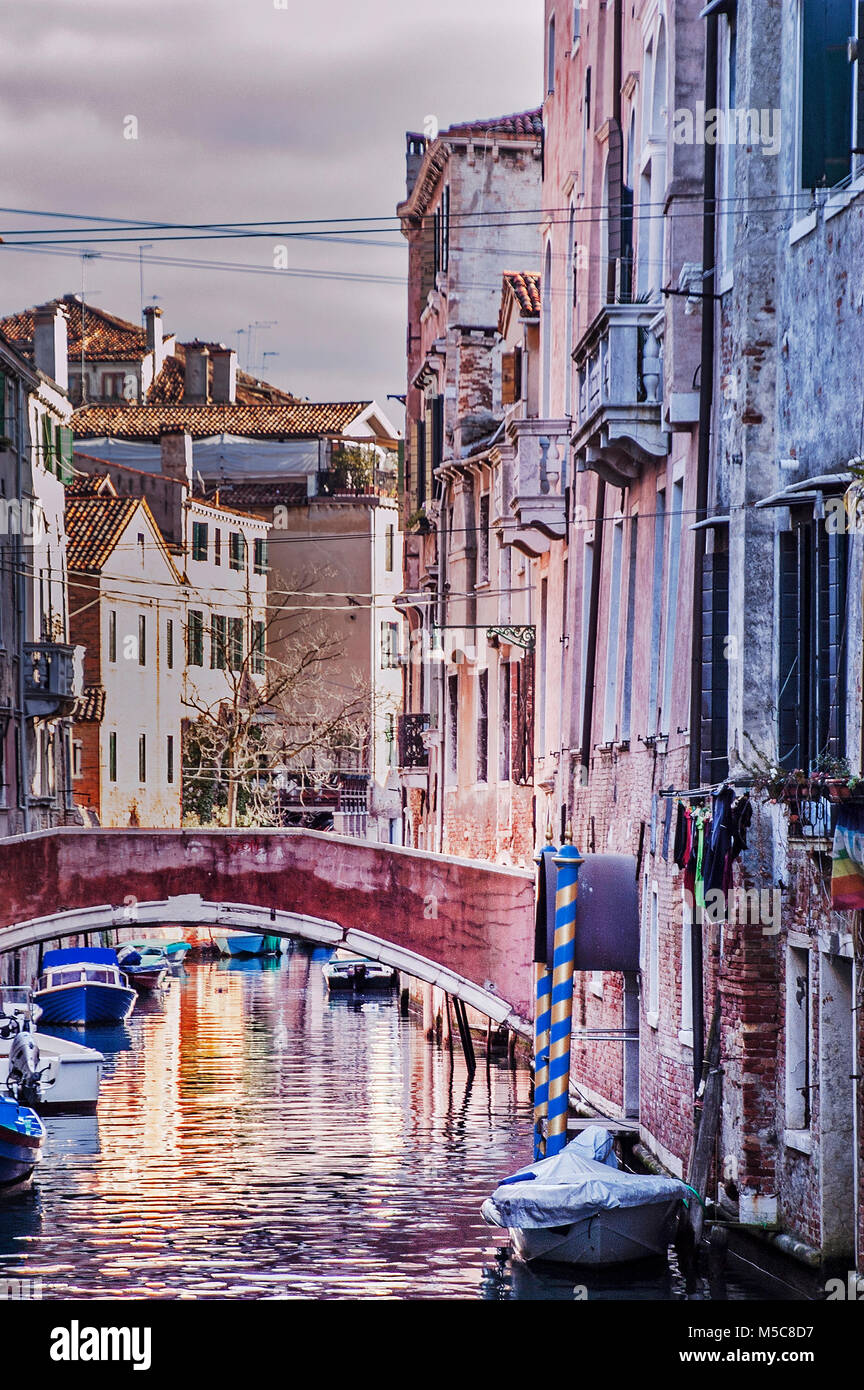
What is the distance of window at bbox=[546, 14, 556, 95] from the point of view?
28.7 m

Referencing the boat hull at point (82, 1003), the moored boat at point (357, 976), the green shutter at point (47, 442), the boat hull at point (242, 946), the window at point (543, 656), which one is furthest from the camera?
the boat hull at point (242, 946)

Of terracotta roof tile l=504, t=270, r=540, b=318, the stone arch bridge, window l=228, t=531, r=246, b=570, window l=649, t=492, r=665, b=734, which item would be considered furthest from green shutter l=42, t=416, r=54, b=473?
window l=649, t=492, r=665, b=734

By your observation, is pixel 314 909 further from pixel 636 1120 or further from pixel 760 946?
pixel 760 946

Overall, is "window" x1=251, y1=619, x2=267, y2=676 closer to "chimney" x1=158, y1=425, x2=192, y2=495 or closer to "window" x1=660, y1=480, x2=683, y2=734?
"chimney" x1=158, y1=425, x2=192, y2=495

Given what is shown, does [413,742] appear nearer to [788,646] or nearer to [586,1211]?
[586,1211]

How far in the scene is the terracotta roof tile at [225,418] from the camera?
214 feet

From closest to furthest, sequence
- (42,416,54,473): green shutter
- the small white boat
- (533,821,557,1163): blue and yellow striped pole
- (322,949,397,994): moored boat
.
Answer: (533,821,557,1163): blue and yellow striped pole < the small white boat < (42,416,54,473): green shutter < (322,949,397,994): moored boat

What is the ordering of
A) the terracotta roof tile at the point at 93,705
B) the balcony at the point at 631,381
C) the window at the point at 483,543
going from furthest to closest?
the terracotta roof tile at the point at 93,705 → the window at the point at 483,543 → the balcony at the point at 631,381

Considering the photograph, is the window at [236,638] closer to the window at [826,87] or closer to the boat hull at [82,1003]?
the boat hull at [82,1003]

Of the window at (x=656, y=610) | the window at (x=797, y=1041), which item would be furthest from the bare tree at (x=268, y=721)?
the window at (x=797, y=1041)

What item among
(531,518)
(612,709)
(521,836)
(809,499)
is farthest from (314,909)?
(809,499)

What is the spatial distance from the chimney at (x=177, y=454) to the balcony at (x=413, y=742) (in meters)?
20.6

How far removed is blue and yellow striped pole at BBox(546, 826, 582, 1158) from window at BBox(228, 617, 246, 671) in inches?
1636

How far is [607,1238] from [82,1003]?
27.4 meters
